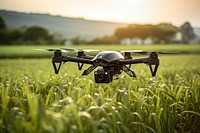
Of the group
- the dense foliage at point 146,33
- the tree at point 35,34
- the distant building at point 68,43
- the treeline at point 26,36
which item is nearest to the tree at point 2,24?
the treeline at point 26,36

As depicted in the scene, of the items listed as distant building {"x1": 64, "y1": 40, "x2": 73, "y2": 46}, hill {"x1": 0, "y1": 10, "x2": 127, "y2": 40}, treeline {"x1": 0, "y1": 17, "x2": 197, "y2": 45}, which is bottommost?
distant building {"x1": 64, "y1": 40, "x2": 73, "y2": 46}

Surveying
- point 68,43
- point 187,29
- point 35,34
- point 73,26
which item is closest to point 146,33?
point 68,43

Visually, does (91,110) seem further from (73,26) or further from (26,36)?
(73,26)

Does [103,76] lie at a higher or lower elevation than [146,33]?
lower

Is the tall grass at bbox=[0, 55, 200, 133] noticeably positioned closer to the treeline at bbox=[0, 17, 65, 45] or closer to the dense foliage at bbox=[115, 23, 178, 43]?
the dense foliage at bbox=[115, 23, 178, 43]

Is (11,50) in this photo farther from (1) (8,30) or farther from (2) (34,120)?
(2) (34,120)

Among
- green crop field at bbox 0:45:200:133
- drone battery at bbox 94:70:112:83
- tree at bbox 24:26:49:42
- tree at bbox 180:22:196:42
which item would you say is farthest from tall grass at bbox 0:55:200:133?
tree at bbox 24:26:49:42

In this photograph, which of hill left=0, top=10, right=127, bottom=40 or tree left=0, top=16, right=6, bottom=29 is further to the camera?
hill left=0, top=10, right=127, bottom=40

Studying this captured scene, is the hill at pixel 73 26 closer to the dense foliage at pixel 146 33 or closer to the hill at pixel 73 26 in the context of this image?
the hill at pixel 73 26
